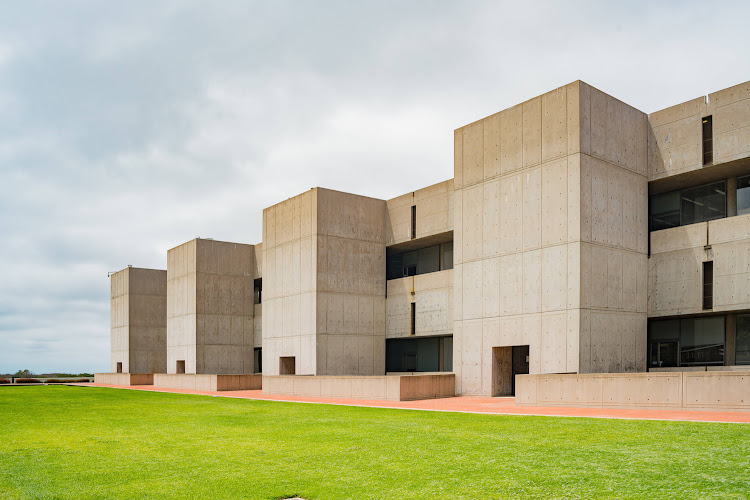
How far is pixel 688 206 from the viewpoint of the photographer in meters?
27.5

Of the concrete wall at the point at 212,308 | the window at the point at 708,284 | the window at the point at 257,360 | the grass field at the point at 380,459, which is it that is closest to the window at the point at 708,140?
the window at the point at 708,284

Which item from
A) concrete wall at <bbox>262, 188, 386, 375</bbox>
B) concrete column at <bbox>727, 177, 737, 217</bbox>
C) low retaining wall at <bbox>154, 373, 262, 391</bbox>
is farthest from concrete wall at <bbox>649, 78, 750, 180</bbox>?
low retaining wall at <bbox>154, 373, 262, 391</bbox>

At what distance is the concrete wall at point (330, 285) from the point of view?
36656 millimetres

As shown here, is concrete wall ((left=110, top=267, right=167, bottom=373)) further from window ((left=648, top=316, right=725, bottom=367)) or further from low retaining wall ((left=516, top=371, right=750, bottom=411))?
window ((left=648, top=316, right=725, bottom=367))

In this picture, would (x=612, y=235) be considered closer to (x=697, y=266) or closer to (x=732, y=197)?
(x=697, y=266)

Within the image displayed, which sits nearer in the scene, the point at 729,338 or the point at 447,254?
the point at 729,338

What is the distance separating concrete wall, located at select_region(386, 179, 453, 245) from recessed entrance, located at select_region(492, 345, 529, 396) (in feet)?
27.4

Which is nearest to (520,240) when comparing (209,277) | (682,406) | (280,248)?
(682,406)

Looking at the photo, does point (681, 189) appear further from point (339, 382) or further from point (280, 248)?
point (280, 248)

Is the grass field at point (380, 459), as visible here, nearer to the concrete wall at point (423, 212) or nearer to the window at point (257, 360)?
the concrete wall at point (423, 212)

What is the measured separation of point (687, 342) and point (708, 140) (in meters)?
8.16

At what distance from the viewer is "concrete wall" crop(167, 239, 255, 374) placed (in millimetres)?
47781

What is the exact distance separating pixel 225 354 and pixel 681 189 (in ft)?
110

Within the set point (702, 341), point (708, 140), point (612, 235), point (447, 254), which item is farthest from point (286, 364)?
point (708, 140)
